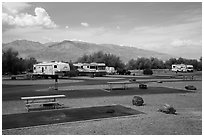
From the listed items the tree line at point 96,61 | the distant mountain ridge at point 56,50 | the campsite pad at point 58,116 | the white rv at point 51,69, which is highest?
the distant mountain ridge at point 56,50

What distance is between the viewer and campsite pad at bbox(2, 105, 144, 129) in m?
7.21

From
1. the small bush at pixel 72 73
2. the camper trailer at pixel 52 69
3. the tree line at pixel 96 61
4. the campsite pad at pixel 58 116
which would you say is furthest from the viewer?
the tree line at pixel 96 61

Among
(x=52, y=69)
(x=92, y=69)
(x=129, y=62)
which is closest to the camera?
(x=52, y=69)

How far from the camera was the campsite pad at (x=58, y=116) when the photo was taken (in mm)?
7207

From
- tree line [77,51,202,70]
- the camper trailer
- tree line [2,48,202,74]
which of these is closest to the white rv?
the camper trailer

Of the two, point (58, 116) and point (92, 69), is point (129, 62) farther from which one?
point (58, 116)

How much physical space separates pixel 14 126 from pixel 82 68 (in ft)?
112

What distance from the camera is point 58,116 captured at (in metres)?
8.14

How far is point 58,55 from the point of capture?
12719cm

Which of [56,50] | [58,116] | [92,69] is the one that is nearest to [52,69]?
[92,69]

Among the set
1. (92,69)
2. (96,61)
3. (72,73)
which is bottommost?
(72,73)

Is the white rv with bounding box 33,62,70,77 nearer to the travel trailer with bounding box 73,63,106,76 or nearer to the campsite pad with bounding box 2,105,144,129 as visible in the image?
the travel trailer with bounding box 73,63,106,76

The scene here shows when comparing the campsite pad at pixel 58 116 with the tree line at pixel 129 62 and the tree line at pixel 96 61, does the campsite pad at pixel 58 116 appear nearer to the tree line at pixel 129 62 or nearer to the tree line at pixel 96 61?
the tree line at pixel 96 61

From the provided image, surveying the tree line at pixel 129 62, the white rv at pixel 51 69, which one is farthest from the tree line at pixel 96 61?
the white rv at pixel 51 69
